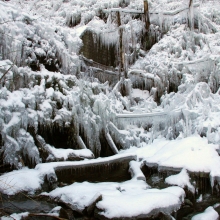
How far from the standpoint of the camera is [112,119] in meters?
Result: 10.3

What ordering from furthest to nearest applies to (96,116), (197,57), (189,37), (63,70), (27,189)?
(189,37) < (197,57) < (63,70) < (96,116) < (27,189)

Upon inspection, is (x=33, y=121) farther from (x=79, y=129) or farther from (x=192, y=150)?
(x=192, y=150)

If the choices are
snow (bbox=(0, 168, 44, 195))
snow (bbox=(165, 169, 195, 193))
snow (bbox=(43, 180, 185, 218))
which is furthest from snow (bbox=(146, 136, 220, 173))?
snow (bbox=(0, 168, 44, 195))

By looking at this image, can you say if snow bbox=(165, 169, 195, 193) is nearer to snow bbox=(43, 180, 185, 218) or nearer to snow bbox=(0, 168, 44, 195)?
snow bbox=(43, 180, 185, 218)

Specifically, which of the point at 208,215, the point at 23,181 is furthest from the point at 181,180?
the point at 23,181

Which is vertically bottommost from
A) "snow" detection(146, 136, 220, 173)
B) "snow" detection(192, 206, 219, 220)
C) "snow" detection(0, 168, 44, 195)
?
"snow" detection(192, 206, 219, 220)

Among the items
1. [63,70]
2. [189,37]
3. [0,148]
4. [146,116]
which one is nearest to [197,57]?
[189,37]

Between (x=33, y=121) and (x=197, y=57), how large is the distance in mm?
9796

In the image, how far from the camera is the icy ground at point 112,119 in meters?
6.30

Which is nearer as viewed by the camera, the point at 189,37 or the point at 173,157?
the point at 173,157

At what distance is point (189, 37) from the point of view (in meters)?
15.6

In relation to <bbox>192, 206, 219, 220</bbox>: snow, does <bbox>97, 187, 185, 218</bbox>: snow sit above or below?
above

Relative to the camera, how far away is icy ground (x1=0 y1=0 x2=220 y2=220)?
630cm

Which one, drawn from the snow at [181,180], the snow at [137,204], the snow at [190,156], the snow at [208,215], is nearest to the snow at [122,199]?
the snow at [137,204]
